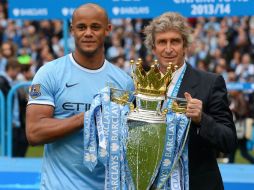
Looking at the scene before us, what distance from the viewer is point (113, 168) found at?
3.37m

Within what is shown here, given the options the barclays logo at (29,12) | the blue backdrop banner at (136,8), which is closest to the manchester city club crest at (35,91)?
the blue backdrop banner at (136,8)

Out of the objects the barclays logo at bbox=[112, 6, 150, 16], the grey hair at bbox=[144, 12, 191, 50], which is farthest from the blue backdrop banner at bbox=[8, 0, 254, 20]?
the grey hair at bbox=[144, 12, 191, 50]

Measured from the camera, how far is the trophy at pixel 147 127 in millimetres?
3311

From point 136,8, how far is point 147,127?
4.47 metres

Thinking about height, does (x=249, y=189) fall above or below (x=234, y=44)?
below

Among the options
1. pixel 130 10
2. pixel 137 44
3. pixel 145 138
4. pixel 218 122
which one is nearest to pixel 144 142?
pixel 145 138

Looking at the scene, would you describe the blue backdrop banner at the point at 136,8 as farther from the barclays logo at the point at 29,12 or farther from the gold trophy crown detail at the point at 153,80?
the gold trophy crown detail at the point at 153,80

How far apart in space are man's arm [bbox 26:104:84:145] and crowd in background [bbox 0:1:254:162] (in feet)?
30.3

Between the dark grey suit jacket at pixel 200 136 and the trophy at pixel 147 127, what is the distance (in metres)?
0.27

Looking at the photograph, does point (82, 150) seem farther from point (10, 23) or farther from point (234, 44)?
point (10, 23)

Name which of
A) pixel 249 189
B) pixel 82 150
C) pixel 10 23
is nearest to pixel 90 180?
pixel 82 150

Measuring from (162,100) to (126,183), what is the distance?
1.36 ft

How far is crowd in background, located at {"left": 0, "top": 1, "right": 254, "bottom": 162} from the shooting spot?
46.4 ft

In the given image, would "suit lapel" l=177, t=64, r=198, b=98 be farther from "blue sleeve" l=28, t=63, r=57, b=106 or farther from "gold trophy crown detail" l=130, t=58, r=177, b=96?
"blue sleeve" l=28, t=63, r=57, b=106
